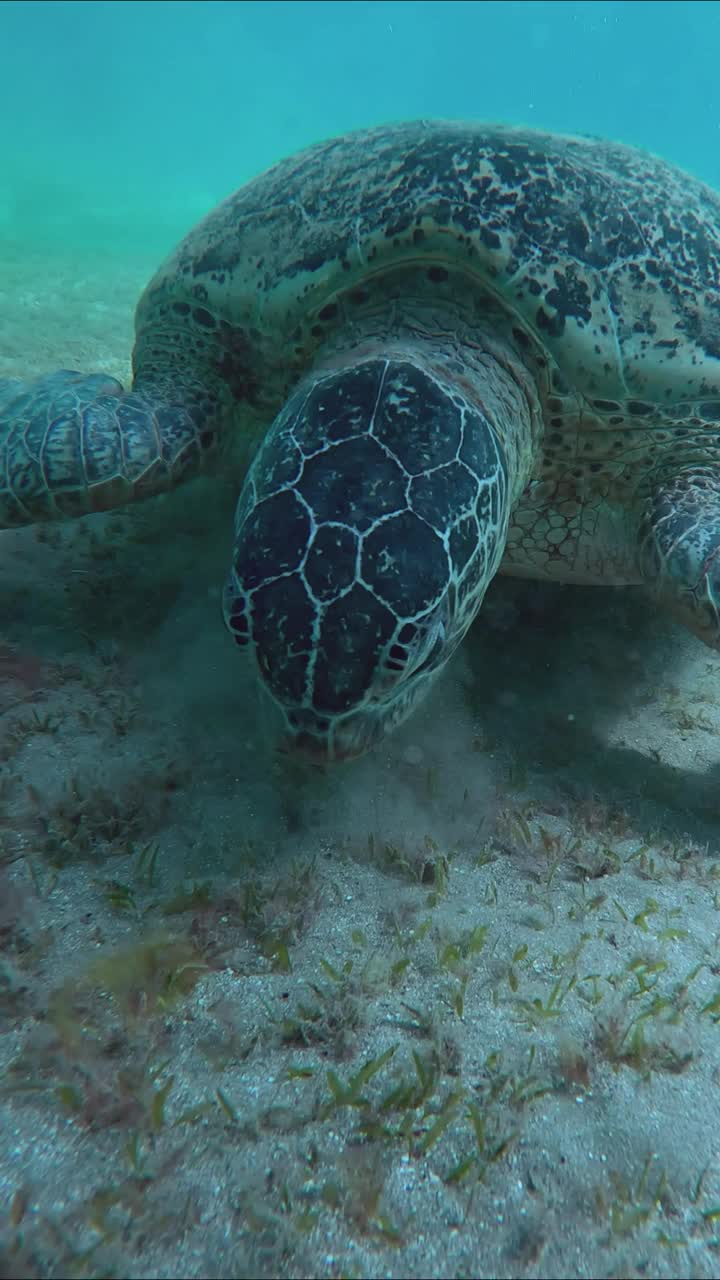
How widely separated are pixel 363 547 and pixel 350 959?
117cm

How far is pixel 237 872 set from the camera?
212 cm

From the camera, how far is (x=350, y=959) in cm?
183

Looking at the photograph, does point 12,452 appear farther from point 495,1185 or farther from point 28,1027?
point 495,1185

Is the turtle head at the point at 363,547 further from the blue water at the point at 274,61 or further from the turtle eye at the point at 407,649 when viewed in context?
the blue water at the point at 274,61

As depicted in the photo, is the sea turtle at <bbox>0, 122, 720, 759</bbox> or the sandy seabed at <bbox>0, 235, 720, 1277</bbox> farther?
the sea turtle at <bbox>0, 122, 720, 759</bbox>

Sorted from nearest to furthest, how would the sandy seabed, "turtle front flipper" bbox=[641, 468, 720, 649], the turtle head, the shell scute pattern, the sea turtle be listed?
the sandy seabed
the turtle head
the sea turtle
"turtle front flipper" bbox=[641, 468, 720, 649]
the shell scute pattern

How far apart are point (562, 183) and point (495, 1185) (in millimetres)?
3604

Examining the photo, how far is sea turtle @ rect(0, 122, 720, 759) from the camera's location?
6.68ft

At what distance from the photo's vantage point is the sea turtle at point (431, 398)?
204 centimetres

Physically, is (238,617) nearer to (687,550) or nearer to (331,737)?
(331,737)

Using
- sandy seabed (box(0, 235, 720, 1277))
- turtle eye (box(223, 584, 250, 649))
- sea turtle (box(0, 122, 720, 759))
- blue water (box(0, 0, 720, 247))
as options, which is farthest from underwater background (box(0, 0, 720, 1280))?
blue water (box(0, 0, 720, 247))

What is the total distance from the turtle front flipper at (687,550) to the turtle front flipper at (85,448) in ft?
7.30

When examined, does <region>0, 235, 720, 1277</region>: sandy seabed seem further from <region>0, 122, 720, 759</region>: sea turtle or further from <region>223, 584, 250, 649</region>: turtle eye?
<region>223, 584, 250, 649</region>: turtle eye

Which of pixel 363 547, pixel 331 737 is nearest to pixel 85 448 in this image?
pixel 363 547
